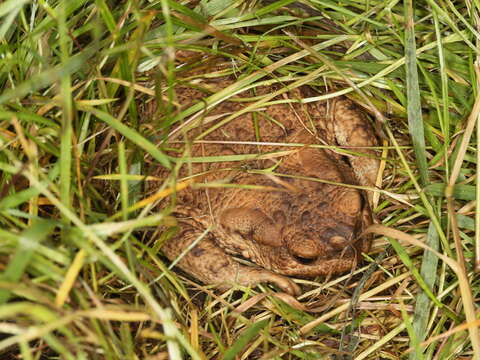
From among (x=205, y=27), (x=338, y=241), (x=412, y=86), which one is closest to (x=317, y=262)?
(x=338, y=241)

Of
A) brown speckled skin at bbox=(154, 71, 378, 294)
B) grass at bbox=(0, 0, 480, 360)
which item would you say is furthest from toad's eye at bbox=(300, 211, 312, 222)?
grass at bbox=(0, 0, 480, 360)

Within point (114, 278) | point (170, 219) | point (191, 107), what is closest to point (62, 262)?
point (170, 219)

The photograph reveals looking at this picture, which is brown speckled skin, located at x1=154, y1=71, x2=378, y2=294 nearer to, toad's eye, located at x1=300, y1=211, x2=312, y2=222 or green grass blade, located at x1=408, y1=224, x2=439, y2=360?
toad's eye, located at x1=300, y1=211, x2=312, y2=222

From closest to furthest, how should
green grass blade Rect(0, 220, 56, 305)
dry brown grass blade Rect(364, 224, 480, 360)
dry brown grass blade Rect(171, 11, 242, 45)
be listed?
green grass blade Rect(0, 220, 56, 305)
dry brown grass blade Rect(364, 224, 480, 360)
dry brown grass blade Rect(171, 11, 242, 45)

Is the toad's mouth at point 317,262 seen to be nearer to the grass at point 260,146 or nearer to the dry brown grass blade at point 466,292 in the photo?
the grass at point 260,146

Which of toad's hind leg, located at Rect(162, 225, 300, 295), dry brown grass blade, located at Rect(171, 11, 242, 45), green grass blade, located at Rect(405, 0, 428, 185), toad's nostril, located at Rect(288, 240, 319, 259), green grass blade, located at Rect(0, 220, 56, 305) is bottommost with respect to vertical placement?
toad's hind leg, located at Rect(162, 225, 300, 295)

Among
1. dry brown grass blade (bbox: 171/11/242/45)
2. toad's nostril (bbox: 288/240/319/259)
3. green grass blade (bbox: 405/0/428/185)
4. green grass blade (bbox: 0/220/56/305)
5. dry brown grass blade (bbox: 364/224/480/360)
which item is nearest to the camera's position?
green grass blade (bbox: 0/220/56/305)

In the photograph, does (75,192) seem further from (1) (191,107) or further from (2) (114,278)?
(1) (191,107)
